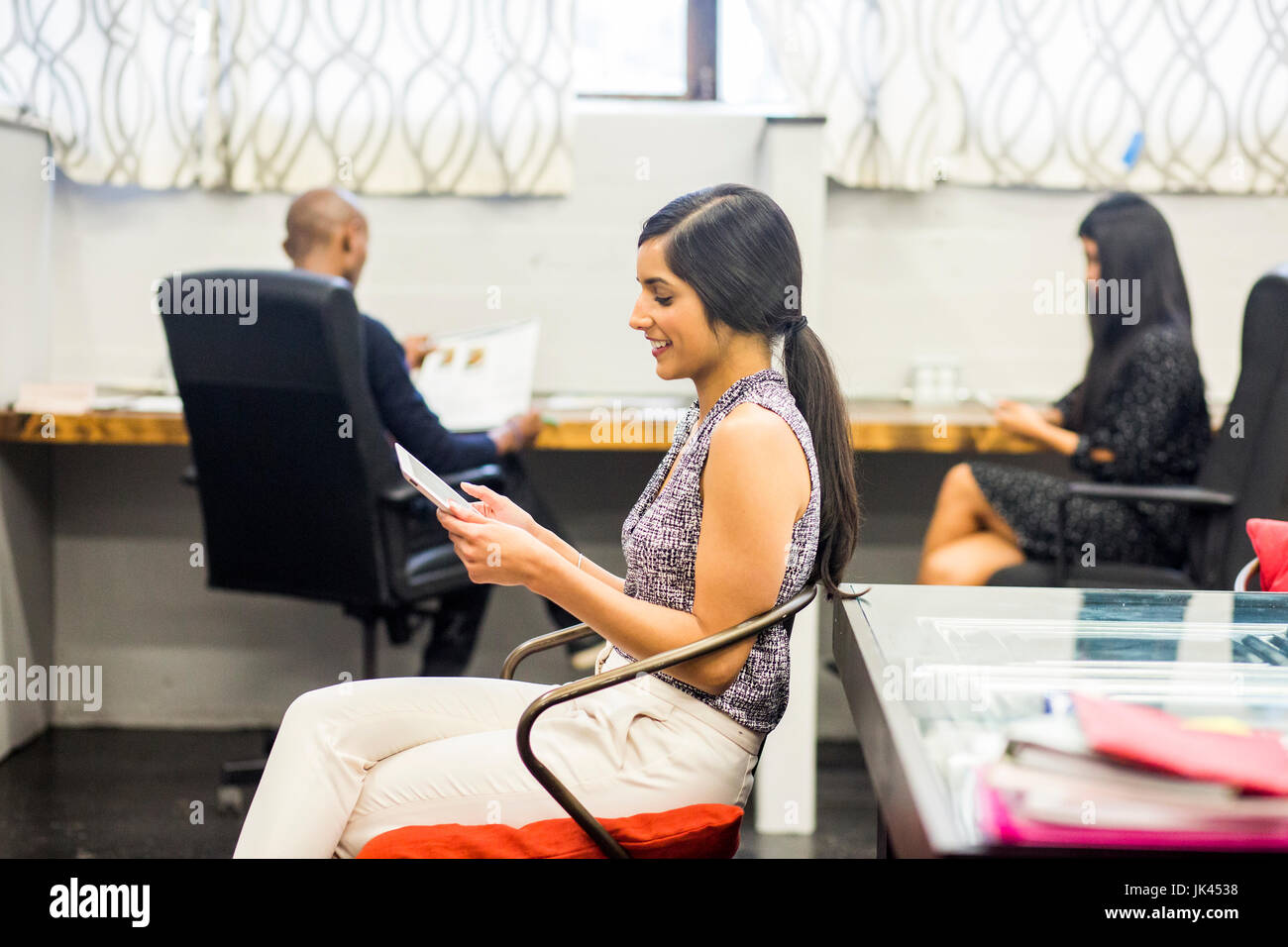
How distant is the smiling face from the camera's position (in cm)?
144

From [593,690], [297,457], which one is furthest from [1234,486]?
[297,457]

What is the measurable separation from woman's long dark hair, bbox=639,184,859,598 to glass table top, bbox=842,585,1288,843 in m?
0.11

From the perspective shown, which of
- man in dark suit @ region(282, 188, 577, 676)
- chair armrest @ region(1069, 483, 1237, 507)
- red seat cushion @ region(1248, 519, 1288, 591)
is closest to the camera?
red seat cushion @ region(1248, 519, 1288, 591)

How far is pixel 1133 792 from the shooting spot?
0.76 m

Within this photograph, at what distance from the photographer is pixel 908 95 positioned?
3.26 meters

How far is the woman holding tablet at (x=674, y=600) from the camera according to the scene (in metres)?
1.30

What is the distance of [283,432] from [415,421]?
29cm

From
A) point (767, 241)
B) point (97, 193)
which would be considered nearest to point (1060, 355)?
point (767, 241)

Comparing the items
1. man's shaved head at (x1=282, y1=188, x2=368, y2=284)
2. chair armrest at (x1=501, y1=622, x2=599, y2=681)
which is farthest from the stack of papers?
man's shaved head at (x1=282, y1=188, x2=368, y2=284)

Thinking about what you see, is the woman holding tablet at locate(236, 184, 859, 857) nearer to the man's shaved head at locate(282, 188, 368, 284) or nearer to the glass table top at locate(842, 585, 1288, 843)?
the glass table top at locate(842, 585, 1288, 843)

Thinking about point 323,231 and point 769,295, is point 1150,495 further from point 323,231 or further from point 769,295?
point 323,231

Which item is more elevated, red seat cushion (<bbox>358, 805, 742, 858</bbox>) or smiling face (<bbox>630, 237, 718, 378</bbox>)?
smiling face (<bbox>630, 237, 718, 378</bbox>)
